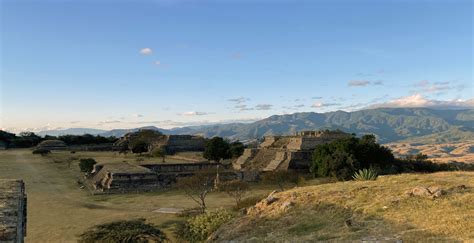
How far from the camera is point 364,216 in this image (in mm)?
14461

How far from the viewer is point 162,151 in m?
72.4

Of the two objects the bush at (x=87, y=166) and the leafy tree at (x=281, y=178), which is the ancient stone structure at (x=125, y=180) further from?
the leafy tree at (x=281, y=178)

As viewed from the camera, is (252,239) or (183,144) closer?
(252,239)

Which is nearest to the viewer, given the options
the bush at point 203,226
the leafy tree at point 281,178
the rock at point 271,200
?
the rock at point 271,200

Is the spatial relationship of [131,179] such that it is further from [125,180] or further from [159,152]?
[159,152]

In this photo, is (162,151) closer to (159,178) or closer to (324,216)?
(159,178)

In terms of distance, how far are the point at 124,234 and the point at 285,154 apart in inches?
1285

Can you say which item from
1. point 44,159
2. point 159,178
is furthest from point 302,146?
point 44,159

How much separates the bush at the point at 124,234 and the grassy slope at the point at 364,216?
432cm

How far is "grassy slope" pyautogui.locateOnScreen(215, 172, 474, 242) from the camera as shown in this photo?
12.3m

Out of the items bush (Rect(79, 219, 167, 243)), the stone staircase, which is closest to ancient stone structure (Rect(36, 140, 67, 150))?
the stone staircase

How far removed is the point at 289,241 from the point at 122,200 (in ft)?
81.9

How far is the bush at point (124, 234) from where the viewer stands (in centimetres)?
1934

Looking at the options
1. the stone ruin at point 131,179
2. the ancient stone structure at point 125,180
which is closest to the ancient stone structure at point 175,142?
the stone ruin at point 131,179
